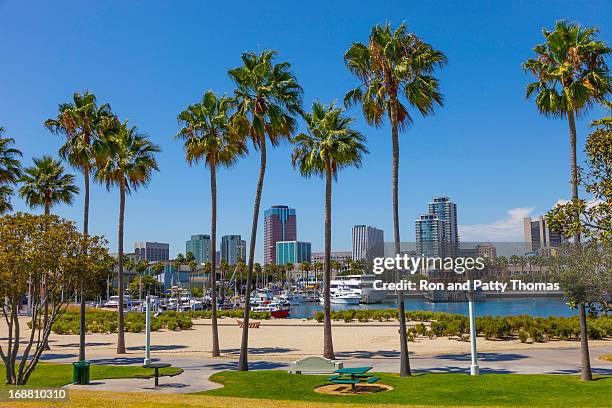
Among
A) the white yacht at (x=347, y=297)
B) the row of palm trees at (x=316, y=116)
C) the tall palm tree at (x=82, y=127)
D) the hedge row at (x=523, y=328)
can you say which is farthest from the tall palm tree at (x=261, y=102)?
the white yacht at (x=347, y=297)

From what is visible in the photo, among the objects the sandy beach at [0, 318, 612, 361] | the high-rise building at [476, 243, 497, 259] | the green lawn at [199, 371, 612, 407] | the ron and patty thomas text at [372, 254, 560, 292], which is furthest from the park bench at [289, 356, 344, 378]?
the high-rise building at [476, 243, 497, 259]

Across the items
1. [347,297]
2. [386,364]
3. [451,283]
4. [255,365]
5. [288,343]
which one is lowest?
[347,297]

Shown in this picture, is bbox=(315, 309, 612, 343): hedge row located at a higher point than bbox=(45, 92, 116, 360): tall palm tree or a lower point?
lower

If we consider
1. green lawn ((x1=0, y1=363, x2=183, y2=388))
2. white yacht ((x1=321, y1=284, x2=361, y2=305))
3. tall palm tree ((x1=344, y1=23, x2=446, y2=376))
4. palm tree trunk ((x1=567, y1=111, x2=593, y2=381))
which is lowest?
white yacht ((x1=321, y1=284, x2=361, y2=305))

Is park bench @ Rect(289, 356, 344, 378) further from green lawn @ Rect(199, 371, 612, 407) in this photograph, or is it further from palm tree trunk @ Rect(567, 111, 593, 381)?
palm tree trunk @ Rect(567, 111, 593, 381)

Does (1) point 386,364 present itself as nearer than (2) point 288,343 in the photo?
Yes

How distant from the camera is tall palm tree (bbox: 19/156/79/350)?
129 feet

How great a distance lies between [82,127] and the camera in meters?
32.8

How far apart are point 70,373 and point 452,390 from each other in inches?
691

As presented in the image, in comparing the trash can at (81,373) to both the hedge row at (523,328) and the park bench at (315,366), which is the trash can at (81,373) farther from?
the hedge row at (523,328)

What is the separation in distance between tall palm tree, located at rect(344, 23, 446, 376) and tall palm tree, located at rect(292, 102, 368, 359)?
5.49m

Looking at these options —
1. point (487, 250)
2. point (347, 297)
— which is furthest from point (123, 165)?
point (347, 297)

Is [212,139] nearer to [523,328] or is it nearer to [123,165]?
[123,165]

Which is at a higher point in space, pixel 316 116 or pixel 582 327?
pixel 316 116
